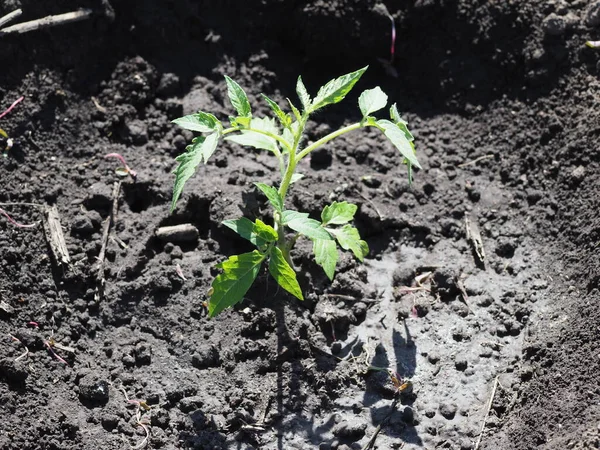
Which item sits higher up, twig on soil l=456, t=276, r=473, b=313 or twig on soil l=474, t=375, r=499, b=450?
twig on soil l=456, t=276, r=473, b=313

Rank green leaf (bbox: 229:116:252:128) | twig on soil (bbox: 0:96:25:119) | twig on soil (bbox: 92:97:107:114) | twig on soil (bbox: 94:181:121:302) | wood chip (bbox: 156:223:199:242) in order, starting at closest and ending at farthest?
green leaf (bbox: 229:116:252:128)
twig on soil (bbox: 94:181:121:302)
wood chip (bbox: 156:223:199:242)
twig on soil (bbox: 0:96:25:119)
twig on soil (bbox: 92:97:107:114)

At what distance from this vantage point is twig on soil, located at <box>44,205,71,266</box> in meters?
3.64

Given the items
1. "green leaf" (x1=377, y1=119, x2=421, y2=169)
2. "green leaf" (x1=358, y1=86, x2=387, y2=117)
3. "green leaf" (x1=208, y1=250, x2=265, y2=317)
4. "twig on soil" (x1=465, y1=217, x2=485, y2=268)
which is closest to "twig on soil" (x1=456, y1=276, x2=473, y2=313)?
"twig on soil" (x1=465, y1=217, x2=485, y2=268)

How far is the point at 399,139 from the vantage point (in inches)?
120

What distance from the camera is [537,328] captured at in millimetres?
3594

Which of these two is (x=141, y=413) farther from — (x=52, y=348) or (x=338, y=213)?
(x=338, y=213)

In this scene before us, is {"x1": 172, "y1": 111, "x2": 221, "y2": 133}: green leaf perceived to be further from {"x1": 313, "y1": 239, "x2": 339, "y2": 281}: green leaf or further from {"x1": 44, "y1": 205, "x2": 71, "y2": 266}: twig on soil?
{"x1": 44, "y1": 205, "x2": 71, "y2": 266}: twig on soil

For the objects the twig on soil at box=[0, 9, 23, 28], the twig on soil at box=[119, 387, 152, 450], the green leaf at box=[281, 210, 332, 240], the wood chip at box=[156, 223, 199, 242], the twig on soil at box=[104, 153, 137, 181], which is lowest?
the twig on soil at box=[119, 387, 152, 450]

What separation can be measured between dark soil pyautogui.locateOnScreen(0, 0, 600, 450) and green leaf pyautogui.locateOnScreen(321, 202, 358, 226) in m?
0.45

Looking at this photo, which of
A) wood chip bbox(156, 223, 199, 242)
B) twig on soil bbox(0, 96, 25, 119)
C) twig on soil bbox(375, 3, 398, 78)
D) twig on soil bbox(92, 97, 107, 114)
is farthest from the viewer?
twig on soil bbox(375, 3, 398, 78)

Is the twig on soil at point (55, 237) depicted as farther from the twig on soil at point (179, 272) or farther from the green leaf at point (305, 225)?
the green leaf at point (305, 225)

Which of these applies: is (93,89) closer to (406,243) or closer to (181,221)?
(181,221)

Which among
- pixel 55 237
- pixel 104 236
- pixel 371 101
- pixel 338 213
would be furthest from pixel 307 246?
pixel 55 237

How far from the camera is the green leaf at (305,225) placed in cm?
305
